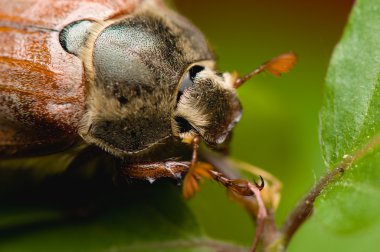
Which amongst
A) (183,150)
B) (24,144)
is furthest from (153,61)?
(24,144)

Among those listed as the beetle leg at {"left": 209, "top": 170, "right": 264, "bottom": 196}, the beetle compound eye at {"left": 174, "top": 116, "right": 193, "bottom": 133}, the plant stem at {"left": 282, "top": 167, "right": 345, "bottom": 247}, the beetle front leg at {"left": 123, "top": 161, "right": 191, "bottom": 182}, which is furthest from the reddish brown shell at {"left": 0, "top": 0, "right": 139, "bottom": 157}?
the plant stem at {"left": 282, "top": 167, "right": 345, "bottom": 247}

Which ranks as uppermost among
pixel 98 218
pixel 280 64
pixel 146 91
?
pixel 280 64

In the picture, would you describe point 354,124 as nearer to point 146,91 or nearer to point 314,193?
point 314,193

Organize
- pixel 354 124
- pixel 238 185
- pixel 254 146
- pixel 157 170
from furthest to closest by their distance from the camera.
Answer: pixel 254 146
pixel 157 170
pixel 238 185
pixel 354 124

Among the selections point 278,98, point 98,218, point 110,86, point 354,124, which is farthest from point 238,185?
point 278,98

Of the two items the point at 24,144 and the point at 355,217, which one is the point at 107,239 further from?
the point at 355,217

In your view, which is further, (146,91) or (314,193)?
(146,91)
